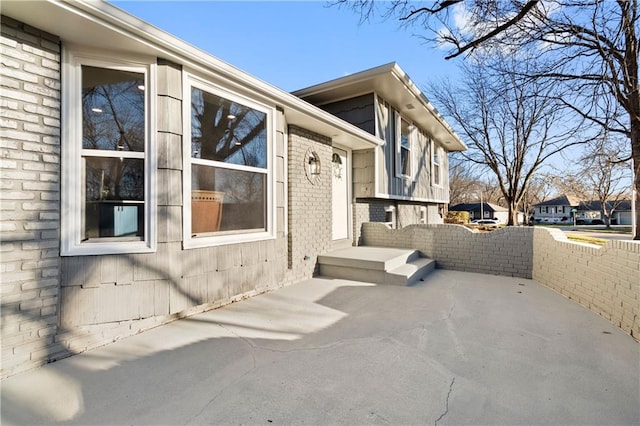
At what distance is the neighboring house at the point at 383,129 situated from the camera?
6.98m

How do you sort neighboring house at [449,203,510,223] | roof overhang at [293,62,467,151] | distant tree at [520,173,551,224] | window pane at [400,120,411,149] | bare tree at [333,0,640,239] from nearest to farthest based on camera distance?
bare tree at [333,0,640,239] → roof overhang at [293,62,467,151] → window pane at [400,120,411,149] → distant tree at [520,173,551,224] → neighboring house at [449,203,510,223]

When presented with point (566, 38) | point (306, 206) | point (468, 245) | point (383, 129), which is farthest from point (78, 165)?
point (566, 38)

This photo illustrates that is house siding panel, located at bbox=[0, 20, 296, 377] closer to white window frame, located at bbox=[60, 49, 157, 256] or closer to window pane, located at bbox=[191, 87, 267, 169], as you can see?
white window frame, located at bbox=[60, 49, 157, 256]

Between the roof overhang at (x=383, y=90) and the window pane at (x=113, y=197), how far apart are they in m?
5.14

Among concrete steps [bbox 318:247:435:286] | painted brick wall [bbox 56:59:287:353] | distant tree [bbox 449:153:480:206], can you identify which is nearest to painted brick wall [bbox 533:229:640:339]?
concrete steps [bbox 318:247:435:286]

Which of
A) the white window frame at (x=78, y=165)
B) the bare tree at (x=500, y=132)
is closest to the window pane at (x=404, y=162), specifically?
the white window frame at (x=78, y=165)

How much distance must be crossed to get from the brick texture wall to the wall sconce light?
2.53m

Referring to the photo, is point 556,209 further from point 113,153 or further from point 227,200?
point 113,153

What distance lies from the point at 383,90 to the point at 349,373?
21.8 ft

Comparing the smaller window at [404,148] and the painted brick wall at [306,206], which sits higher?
the smaller window at [404,148]

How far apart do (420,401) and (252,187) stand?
3427 millimetres

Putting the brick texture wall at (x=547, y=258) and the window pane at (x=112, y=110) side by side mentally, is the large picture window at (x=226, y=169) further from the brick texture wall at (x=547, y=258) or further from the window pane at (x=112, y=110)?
the brick texture wall at (x=547, y=258)

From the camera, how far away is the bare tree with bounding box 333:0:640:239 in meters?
5.37

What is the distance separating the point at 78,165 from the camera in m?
2.86
